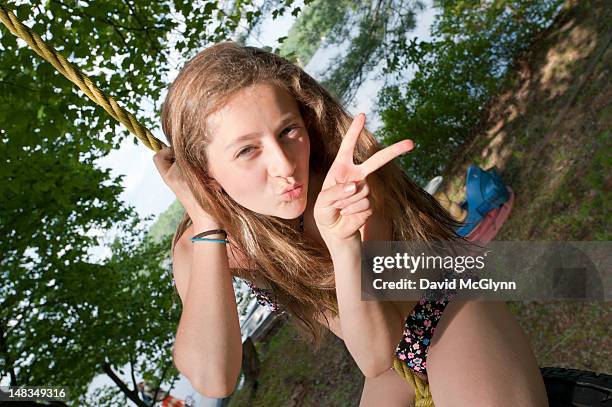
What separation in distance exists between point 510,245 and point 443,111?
109 inches

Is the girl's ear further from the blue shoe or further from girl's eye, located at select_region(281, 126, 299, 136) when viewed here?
the blue shoe

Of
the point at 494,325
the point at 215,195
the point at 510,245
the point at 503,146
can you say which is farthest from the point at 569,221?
the point at 215,195

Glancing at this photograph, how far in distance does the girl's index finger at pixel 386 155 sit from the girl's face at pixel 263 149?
0.25 metres

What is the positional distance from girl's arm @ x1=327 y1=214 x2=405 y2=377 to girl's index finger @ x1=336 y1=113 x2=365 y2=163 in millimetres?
192

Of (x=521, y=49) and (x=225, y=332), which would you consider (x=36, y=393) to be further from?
(x=521, y=49)

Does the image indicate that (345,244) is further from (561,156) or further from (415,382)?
(561,156)

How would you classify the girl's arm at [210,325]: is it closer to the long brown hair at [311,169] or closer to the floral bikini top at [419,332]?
the long brown hair at [311,169]

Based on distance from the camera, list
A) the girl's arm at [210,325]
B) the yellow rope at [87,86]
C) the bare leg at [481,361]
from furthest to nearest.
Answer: the yellow rope at [87,86] < the girl's arm at [210,325] < the bare leg at [481,361]

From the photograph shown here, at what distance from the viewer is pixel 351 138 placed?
1.30 meters

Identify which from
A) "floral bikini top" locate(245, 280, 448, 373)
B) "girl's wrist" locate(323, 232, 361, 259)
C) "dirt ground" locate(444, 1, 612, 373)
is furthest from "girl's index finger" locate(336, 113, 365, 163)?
"dirt ground" locate(444, 1, 612, 373)

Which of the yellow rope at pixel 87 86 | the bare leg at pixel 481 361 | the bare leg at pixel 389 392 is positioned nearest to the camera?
the bare leg at pixel 481 361

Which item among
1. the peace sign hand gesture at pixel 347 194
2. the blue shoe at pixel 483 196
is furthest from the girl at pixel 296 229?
the blue shoe at pixel 483 196

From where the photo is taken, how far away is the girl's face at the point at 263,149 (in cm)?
147

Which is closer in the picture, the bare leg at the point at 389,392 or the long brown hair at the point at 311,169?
the long brown hair at the point at 311,169
